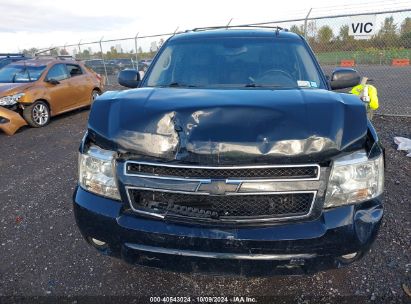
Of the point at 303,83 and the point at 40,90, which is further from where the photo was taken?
the point at 40,90

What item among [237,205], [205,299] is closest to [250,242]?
[237,205]

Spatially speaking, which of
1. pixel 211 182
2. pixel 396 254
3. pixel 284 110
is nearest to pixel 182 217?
pixel 211 182

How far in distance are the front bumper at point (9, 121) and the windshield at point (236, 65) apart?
549 centimetres

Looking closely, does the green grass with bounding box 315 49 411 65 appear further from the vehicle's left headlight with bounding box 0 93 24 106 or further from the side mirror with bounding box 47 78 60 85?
the vehicle's left headlight with bounding box 0 93 24 106

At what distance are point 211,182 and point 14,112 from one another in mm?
7285

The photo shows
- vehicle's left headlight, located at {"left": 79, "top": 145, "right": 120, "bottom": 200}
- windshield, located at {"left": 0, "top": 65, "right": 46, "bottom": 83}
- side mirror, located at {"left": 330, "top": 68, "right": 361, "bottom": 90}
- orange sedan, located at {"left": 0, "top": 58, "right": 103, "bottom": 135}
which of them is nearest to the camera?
vehicle's left headlight, located at {"left": 79, "top": 145, "right": 120, "bottom": 200}

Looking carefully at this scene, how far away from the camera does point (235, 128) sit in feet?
6.28

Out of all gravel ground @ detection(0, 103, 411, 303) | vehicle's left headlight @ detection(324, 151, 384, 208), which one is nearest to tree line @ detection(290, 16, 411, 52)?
gravel ground @ detection(0, 103, 411, 303)

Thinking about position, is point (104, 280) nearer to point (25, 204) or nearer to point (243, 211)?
point (243, 211)

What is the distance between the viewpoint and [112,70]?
18.2 meters

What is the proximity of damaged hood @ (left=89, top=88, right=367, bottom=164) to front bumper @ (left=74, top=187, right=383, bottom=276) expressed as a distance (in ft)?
1.34

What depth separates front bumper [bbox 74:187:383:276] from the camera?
6.39 ft

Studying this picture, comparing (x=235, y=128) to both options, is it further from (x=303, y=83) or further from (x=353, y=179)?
(x=303, y=83)

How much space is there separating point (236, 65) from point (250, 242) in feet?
6.13
